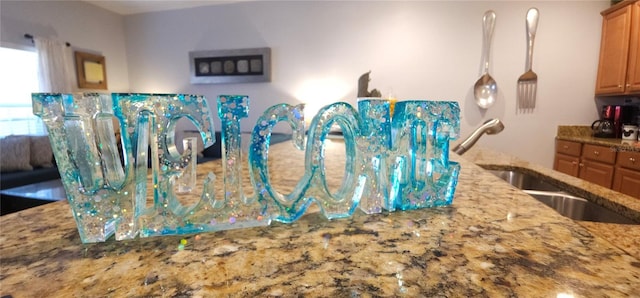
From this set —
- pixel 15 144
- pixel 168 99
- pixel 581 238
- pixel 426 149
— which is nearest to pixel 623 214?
pixel 581 238

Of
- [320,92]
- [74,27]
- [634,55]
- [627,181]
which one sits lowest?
[627,181]

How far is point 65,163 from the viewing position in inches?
16.0

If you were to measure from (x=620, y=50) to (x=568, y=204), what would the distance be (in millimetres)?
2547

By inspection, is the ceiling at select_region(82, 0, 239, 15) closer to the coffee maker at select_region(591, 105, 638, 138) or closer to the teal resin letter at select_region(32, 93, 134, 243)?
the teal resin letter at select_region(32, 93, 134, 243)

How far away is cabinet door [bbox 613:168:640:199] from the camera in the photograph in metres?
2.20

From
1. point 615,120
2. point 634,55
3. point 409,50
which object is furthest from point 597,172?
point 409,50

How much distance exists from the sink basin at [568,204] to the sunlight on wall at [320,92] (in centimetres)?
225

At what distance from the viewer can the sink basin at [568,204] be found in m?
0.84

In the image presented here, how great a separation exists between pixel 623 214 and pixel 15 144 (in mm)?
4076

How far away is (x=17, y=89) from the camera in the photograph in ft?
9.83

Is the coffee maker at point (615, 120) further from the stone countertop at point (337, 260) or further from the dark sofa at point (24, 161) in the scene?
the dark sofa at point (24, 161)

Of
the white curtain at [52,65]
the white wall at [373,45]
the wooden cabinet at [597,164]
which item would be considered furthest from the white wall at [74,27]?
the wooden cabinet at [597,164]

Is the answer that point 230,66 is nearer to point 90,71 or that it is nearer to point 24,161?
point 90,71

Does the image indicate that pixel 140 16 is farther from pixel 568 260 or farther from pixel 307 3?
pixel 568 260
